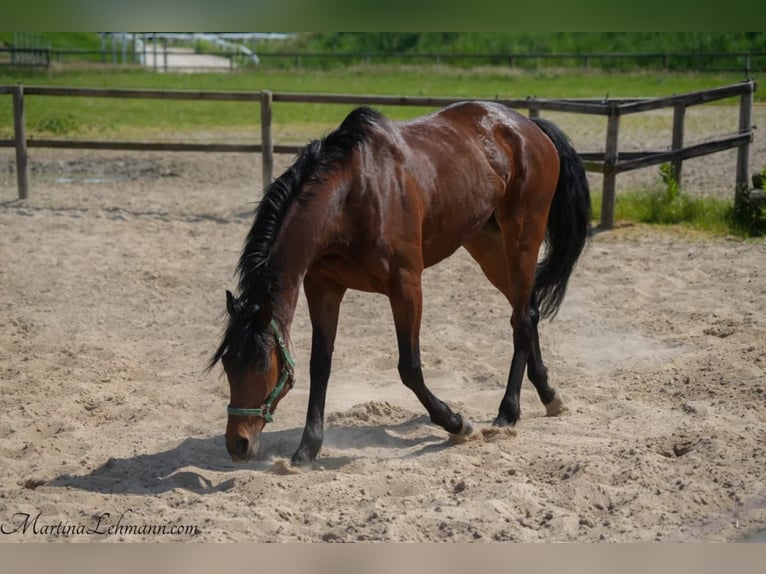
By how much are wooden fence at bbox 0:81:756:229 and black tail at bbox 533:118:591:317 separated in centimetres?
406

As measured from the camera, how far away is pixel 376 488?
4.22 m

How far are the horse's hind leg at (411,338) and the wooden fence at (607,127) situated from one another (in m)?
5.51

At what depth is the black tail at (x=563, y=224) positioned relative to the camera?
583 cm

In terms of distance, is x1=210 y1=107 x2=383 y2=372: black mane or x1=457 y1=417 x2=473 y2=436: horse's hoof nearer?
x1=210 y1=107 x2=383 y2=372: black mane

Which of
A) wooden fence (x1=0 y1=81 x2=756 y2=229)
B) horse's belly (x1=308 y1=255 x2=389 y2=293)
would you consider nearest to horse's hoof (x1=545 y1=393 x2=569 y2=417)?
horse's belly (x1=308 y1=255 x2=389 y2=293)

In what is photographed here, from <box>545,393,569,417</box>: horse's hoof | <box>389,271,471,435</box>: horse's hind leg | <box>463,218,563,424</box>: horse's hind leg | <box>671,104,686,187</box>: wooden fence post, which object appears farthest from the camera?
<box>671,104,686,187</box>: wooden fence post

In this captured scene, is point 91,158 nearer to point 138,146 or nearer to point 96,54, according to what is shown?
point 138,146

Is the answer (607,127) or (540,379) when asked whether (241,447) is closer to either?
(540,379)

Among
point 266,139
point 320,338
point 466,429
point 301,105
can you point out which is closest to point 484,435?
point 466,429

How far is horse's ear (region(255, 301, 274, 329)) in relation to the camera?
13.7 feet

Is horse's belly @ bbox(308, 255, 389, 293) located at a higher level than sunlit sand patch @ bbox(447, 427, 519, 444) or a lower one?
higher

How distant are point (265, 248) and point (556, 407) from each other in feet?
7.09

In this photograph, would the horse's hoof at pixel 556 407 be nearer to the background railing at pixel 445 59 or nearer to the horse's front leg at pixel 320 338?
the horse's front leg at pixel 320 338

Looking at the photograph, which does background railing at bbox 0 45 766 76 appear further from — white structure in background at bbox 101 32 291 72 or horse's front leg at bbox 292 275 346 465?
horse's front leg at bbox 292 275 346 465
